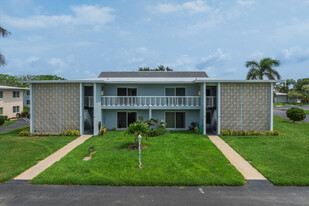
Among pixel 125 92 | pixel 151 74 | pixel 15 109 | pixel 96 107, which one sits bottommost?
pixel 15 109

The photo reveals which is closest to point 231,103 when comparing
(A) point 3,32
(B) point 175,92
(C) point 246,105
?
(C) point 246,105

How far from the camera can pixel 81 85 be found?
14648 millimetres

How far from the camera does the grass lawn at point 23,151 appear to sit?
8.09 metres

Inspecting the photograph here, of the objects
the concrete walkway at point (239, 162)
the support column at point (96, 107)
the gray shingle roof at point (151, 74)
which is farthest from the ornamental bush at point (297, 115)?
the support column at point (96, 107)

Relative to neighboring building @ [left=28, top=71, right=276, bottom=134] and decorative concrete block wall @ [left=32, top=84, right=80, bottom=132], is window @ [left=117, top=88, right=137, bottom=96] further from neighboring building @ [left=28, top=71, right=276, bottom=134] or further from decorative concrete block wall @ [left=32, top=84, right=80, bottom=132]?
decorative concrete block wall @ [left=32, top=84, right=80, bottom=132]

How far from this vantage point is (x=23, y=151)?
10.6 meters

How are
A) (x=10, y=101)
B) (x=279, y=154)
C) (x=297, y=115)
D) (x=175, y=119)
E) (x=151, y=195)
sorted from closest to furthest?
(x=151, y=195), (x=279, y=154), (x=175, y=119), (x=297, y=115), (x=10, y=101)

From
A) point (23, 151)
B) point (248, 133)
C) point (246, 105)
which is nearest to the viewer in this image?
point (23, 151)

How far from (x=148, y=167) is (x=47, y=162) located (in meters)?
5.15

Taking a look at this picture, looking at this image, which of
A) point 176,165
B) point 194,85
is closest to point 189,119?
point 194,85

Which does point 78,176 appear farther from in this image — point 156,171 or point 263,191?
point 263,191

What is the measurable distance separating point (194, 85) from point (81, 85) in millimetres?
9787

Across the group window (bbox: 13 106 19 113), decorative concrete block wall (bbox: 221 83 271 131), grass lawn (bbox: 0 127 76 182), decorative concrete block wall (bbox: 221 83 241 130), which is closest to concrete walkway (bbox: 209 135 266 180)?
decorative concrete block wall (bbox: 221 83 241 130)

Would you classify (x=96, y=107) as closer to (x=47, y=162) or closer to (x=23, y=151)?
(x=23, y=151)
